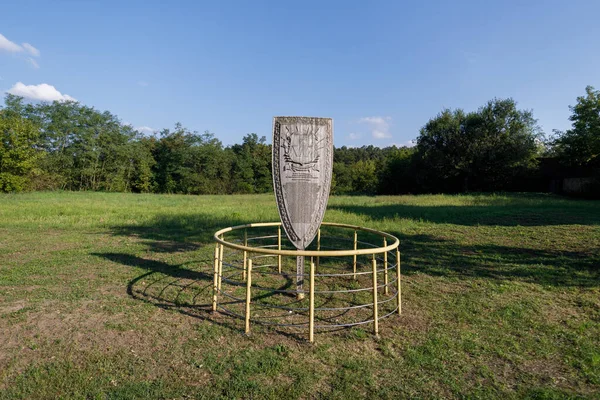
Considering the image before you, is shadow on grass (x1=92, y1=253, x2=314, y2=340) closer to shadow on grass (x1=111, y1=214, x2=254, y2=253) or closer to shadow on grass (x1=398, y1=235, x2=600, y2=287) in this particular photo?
shadow on grass (x1=111, y1=214, x2=254, y2=253)

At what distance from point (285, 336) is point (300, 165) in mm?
2582

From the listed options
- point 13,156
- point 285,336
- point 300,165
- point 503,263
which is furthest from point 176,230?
point 13,156

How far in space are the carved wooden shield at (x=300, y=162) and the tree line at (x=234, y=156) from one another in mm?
30582

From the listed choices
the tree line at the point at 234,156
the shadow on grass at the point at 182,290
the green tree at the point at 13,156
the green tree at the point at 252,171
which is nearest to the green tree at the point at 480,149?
the tree line at the point at 234,156

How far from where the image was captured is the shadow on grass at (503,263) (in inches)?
292

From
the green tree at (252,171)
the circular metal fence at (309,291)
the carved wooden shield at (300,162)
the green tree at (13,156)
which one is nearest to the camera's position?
the circular metal fence at (309,291)

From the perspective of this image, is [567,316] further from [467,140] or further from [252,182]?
[252,182]

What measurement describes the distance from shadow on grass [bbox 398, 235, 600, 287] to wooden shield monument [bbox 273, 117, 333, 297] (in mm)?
3292

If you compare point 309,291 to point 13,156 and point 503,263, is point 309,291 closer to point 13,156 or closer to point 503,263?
point 503,263

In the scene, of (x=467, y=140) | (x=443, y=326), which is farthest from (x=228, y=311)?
(x=467, y=140)

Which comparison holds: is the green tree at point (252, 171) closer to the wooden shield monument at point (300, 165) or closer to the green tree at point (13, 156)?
the green tree at point (13, 156)

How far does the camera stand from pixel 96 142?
5047 cm

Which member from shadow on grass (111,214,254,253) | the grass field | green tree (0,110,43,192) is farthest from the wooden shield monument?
green tree (0,110,43,192)

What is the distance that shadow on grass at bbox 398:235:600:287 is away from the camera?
24.3 feet
